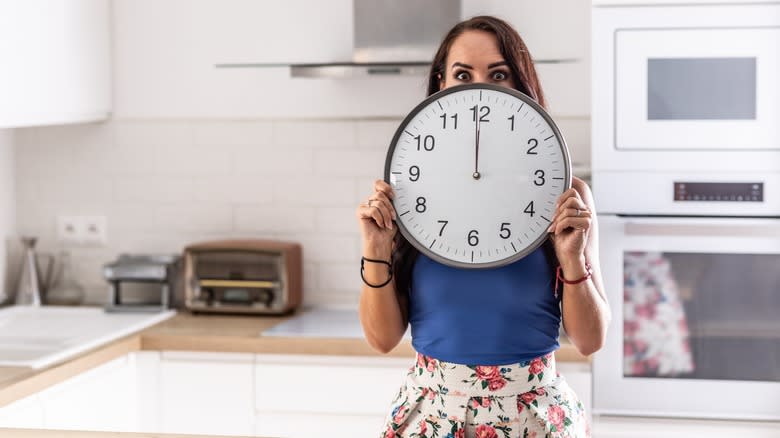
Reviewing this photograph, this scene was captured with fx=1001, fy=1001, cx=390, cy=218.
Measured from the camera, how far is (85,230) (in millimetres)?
3279

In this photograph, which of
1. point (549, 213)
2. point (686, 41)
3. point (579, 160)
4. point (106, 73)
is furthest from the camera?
point (106, 73)

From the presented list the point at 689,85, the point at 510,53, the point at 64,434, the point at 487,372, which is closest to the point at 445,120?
the point at 510,53

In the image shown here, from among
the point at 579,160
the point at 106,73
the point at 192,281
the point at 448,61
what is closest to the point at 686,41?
the point at 579,160

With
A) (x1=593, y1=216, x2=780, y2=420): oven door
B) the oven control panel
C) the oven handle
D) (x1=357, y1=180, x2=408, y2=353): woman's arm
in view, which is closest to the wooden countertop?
(x1=593, y1=216, x2=780, y2=420): oven door

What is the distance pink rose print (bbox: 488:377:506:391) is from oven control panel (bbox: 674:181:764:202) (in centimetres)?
114

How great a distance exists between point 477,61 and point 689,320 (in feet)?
4.10

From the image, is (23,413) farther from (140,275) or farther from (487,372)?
(487,372)

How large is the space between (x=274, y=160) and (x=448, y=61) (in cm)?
166

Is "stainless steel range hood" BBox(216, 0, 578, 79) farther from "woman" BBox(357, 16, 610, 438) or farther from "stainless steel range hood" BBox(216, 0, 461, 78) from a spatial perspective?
"woman" BBox(357, 16, 610, 438)

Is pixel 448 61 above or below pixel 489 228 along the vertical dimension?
above

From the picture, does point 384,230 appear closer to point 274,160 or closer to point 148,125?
point 274,160

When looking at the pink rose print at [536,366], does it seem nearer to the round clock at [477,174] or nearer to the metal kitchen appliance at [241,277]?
the round clock at [477,174]

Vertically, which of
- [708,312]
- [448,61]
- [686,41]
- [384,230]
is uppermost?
[686,41]

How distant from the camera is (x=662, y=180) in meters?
2.48
